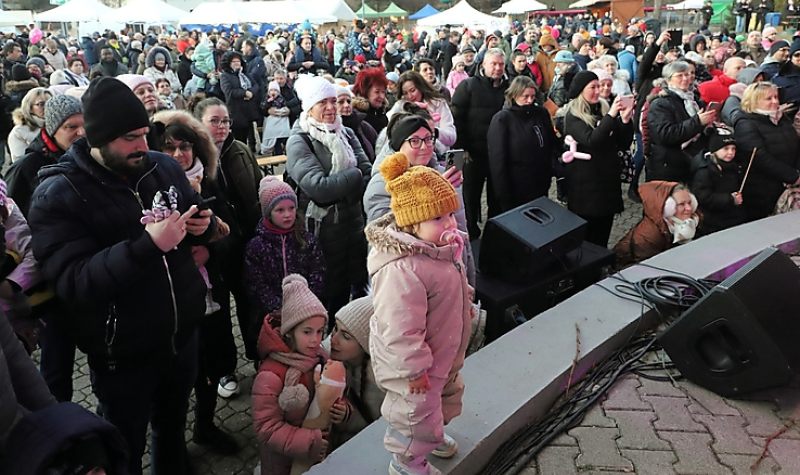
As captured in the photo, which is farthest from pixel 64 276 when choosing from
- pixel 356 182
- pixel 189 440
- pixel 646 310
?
pixel 646 310

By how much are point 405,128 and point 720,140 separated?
337 centimetres

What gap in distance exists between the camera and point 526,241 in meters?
3.77

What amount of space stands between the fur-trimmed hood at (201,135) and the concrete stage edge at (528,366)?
5.60 ft

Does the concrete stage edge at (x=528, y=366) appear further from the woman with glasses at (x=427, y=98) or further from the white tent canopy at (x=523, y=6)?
the white tent canopy at (x=523, y=6)

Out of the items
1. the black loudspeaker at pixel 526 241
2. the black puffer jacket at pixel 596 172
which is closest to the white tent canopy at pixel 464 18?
the black puffer jacket at pixel 596 172

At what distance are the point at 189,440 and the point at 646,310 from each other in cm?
287

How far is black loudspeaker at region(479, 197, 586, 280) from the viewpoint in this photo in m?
3.81

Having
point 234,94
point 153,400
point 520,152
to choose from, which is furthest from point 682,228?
point 234,94

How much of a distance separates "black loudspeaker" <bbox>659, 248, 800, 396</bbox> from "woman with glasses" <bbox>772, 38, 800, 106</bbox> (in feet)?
15.7

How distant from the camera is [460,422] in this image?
8.66 feet

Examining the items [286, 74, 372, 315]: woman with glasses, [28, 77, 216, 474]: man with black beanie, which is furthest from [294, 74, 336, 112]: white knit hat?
[28, 77, 216, 474]: man with black beanie

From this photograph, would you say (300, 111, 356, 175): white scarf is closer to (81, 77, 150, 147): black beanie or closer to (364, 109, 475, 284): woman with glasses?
(364, 109, 475, 284): woman with glasses

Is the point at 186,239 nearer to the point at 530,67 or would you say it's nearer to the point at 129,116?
the point at 129,116

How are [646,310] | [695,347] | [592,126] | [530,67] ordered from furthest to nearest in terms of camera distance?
[530,67], [592,126], [646,310], [695,347]
